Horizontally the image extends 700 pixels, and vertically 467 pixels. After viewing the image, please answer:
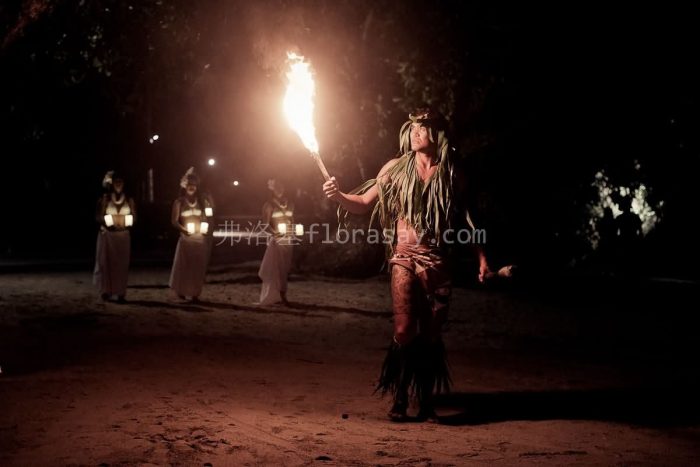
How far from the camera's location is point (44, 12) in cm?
845

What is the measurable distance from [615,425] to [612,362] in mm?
3141

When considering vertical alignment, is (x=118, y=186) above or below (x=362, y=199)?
above

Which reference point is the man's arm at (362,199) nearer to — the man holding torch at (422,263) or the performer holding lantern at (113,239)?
the man holding torch at (422,263)

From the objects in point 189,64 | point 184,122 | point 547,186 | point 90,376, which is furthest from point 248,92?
point 184,122

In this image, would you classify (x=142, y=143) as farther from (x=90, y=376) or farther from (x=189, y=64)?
(x=90, y=376)

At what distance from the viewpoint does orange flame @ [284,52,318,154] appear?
6628 millimetres

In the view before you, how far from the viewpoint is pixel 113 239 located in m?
14.8

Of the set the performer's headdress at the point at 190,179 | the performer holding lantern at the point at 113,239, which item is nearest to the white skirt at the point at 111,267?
the performer holding lantern at the point at 113,239

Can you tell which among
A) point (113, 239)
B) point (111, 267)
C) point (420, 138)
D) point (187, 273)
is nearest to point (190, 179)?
point (187, 273)

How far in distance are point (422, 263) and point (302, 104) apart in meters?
1.58

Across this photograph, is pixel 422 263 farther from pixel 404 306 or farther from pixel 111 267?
pixel 111 267

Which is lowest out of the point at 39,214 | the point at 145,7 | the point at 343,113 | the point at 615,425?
the point at 615,425

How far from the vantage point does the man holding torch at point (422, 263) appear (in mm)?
6676

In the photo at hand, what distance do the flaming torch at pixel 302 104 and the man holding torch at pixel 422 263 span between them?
436 mm
